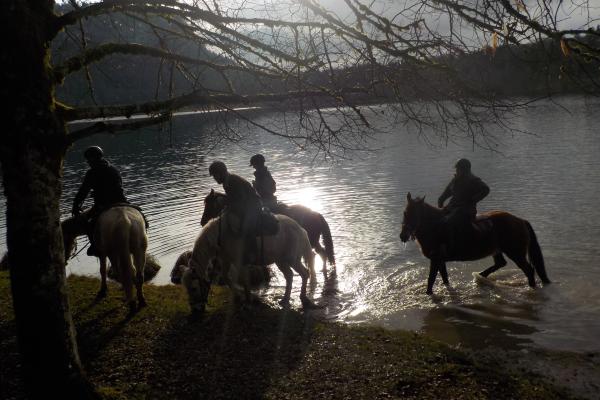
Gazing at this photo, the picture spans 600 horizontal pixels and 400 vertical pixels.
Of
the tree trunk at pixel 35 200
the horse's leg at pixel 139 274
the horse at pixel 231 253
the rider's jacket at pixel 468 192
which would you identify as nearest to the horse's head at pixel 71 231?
the horse's leg at pixel 139 274

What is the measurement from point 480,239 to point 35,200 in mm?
8369

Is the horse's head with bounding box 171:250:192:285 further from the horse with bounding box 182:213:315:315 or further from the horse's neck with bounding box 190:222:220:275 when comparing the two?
the horse's neck with bounding box 190:222:220:275

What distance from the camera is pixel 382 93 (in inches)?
209

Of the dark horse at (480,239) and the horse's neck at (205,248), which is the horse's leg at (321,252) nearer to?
the dark horse at (480,239)

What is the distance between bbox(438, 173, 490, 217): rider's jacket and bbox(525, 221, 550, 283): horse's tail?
4.55ft

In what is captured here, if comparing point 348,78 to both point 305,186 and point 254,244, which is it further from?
point 305,186

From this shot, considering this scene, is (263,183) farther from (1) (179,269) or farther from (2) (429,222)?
(2) (429,222)

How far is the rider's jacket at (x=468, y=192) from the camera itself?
9.57 metres

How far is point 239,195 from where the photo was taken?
830cm

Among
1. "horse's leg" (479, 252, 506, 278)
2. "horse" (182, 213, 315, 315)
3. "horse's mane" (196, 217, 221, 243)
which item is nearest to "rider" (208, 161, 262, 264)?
"horse" (182, 213, 315, 315)

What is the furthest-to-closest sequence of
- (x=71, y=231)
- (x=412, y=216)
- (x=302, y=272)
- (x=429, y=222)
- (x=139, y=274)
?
(x=71, y=231), (x=429, y=222), (x=412, y=216), (x=302, y=272), (x=139, y=274)

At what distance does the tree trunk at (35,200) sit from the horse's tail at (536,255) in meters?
8.90

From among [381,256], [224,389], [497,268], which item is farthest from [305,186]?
[224,389]

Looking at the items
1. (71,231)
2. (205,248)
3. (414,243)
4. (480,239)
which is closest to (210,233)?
(205,248)
